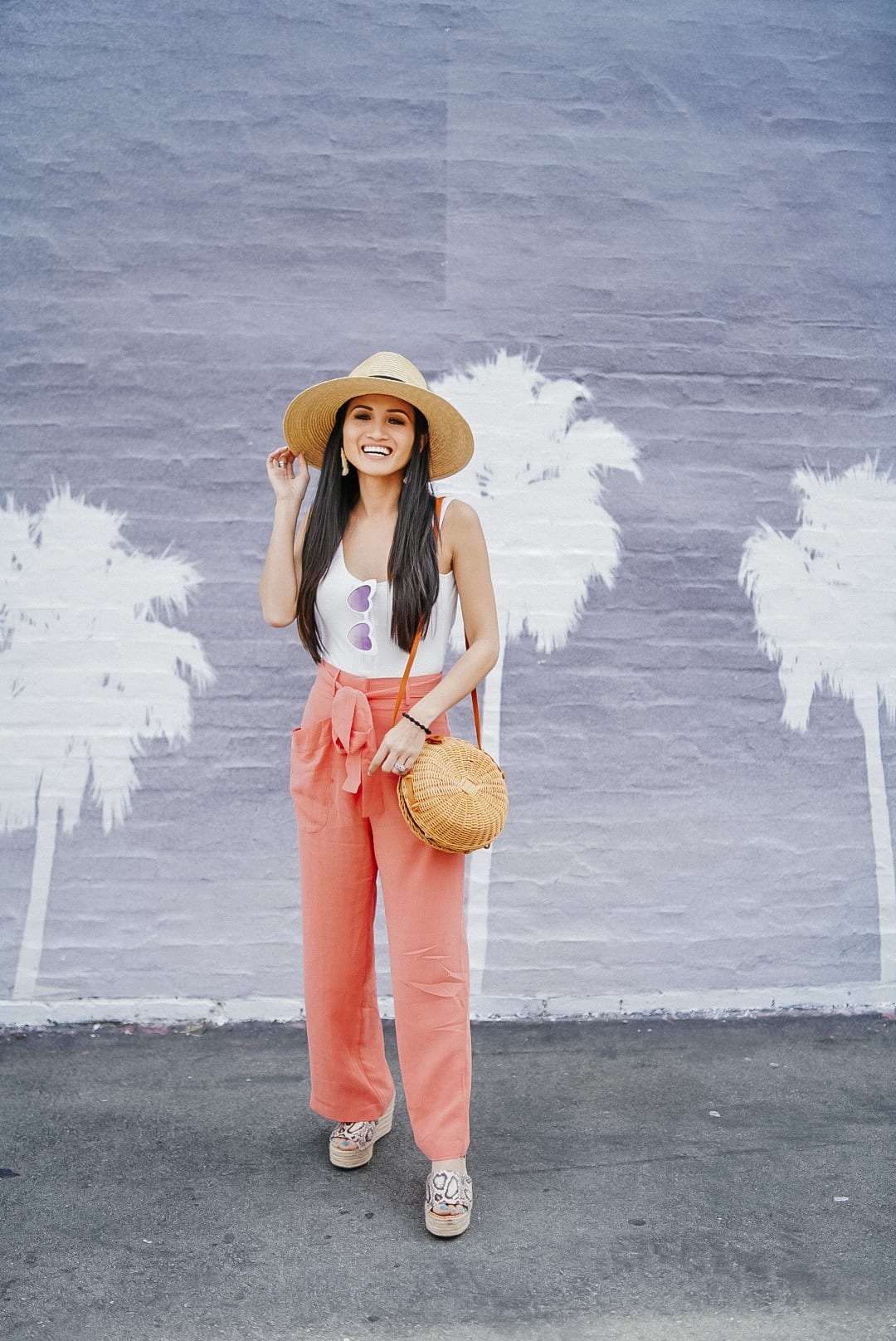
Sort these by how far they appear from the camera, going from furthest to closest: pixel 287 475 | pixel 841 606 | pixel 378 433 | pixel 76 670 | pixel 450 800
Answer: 1. pixel 841 606
2. pixel 76 670
3. pixel 287 475
4. pixel 378 433
5. pixel 450 800

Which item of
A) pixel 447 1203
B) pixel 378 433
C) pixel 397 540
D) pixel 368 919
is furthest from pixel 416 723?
pixel 447 1203

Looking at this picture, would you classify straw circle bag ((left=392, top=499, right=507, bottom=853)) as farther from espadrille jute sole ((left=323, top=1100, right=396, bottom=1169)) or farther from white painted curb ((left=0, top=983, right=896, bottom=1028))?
white painted curb ((left=0, top=983, right=896, bottom=1028))

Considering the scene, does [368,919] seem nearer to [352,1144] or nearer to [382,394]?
[352,1144]

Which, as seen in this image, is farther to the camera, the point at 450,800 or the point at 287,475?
the point at 287,475

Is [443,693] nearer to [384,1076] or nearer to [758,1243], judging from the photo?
[384,1076]

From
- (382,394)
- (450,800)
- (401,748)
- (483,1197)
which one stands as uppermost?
(382,394)

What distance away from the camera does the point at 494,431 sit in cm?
380

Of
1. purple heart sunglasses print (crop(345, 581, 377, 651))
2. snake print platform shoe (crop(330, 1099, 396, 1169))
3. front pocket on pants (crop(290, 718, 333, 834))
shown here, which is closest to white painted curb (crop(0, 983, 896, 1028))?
snake print platform shoe (crop(330, 1099, 396, 1169))

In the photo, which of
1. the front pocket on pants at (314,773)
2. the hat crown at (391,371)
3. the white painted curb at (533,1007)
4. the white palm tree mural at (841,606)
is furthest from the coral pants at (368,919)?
the white palm tree mural at (841,606)

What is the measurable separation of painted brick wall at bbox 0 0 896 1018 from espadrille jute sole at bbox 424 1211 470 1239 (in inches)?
54.5

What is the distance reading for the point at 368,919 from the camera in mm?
2723

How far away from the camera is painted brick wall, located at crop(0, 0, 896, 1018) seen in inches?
147

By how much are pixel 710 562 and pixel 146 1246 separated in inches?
109

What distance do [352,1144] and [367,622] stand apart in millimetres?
1351
